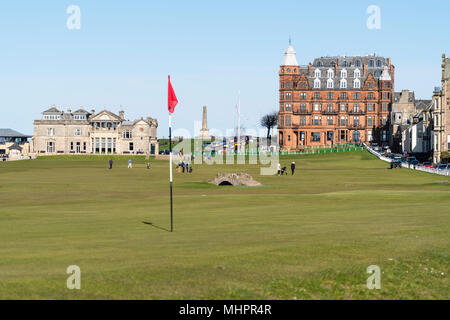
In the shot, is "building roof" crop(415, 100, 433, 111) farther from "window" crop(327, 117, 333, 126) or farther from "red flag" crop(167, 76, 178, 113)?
"red flag" crop(167, 76, 178, 113)

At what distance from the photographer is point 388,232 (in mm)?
23234

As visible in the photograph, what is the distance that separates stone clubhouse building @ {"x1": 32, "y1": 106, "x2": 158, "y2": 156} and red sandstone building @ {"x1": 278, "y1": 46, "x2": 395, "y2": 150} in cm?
3984

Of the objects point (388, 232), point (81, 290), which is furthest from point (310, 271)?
point (388, 232)

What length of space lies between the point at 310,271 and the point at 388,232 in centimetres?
784

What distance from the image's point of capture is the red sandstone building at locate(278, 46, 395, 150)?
540ft

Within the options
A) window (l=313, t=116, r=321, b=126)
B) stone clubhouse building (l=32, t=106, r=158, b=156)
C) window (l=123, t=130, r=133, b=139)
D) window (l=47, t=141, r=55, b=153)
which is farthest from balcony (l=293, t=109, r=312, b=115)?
window (l=47, t=141, r=55, b=153)

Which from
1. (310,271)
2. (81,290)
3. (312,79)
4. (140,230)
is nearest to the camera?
(81,290)

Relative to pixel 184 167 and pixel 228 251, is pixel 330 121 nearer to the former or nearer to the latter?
pixel 184 167

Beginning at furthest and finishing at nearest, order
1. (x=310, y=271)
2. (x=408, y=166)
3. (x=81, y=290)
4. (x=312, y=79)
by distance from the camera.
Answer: (x=312, y=79)
(x=408, y=166)
(x=310, y=271)
(x=81, y=290)

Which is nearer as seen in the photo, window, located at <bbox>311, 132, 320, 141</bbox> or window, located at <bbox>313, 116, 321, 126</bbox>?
window, located at <bbox>313, 116, 321, 126</bbox>

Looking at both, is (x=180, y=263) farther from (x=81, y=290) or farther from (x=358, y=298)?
(x=358, y=298)

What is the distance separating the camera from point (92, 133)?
18138 centimetres

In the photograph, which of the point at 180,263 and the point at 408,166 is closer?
the point at 180,263

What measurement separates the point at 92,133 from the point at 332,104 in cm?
6922
